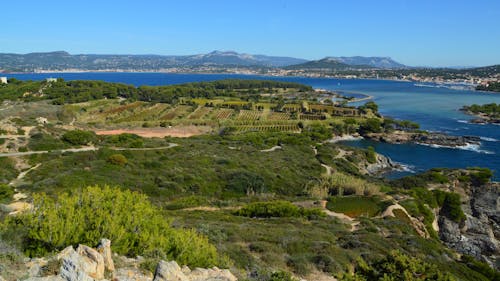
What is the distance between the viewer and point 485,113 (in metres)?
116

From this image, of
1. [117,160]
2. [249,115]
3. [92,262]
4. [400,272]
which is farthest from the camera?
[249,115]

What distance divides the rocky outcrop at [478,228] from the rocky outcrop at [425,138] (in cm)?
3635

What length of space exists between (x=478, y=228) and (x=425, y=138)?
51.9 m

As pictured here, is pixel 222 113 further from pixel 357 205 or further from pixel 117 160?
pixel 357 205

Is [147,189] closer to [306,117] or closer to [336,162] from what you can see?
[336,162]

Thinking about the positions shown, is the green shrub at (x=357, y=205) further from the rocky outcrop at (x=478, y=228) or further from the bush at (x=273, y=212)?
the rocky outcrop at (x=478, y=228)

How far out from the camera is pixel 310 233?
19.9 m

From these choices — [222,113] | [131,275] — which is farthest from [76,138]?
[222,113]

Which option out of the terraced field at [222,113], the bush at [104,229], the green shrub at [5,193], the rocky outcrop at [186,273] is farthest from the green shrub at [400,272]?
the terraced field at [222,113]

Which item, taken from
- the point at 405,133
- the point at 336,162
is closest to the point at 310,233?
the point at 336,162

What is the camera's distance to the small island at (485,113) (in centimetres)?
10626

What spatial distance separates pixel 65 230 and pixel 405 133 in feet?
295

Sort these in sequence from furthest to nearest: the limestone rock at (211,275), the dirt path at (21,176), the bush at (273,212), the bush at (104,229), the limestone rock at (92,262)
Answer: the dirt path at (21,176) < the bush at (273,212) < the limestone rock at (211,275) < the bush at (104,229) < the limestone rock at (92,262)

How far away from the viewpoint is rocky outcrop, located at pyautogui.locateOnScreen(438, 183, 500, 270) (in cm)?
3056
